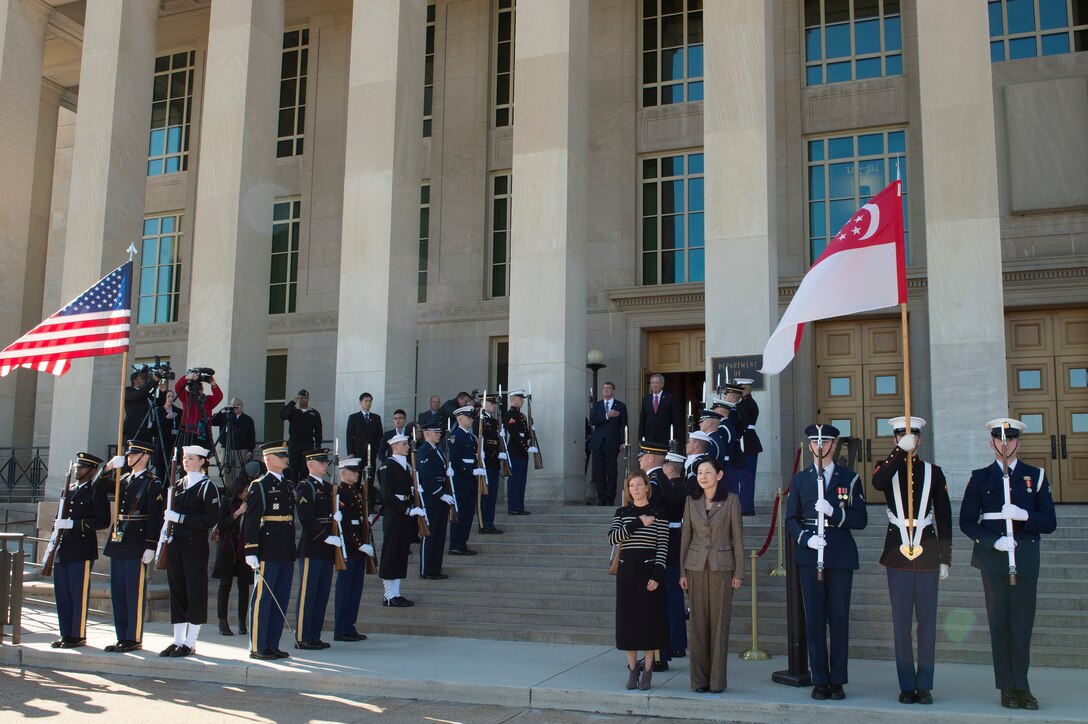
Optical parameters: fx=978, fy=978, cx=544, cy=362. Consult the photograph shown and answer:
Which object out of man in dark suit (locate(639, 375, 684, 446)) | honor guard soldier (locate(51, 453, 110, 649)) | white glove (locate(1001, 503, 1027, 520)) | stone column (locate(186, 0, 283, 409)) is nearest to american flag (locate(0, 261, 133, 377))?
honor guard soldier (locate(51, 453, 110, 649))

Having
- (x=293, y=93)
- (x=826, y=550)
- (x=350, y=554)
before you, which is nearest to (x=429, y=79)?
(x=293, y=93)

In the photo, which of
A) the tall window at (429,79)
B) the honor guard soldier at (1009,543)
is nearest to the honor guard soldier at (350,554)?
the honor guard soldier at (1009,543)

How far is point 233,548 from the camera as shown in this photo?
38.4 feet

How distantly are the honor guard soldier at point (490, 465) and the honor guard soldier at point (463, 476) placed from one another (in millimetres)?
409

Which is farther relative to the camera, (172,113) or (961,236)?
(172,113)

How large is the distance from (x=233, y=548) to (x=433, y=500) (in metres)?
2.48

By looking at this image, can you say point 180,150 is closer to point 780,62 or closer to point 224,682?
point 780,62

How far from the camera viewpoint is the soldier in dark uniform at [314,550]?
10555 millimetres

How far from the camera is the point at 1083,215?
18.0 meters

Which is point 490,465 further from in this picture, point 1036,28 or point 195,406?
point 1036,28

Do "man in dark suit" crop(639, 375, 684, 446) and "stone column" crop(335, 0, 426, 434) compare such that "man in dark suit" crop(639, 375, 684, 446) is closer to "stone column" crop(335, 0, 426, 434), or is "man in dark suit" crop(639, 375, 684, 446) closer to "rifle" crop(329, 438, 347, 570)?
"stone column" crop(335, 0, 426, 434)

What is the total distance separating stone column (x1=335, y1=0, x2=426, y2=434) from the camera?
1742cm

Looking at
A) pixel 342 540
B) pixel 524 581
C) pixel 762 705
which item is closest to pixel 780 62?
pixel 524 581

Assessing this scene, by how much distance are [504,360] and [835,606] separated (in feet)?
47.8
